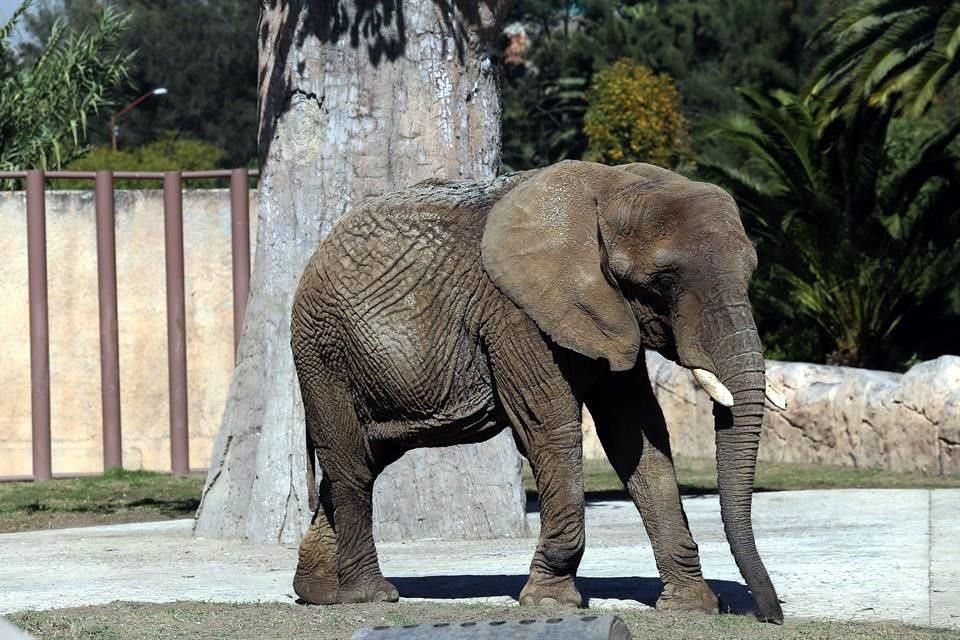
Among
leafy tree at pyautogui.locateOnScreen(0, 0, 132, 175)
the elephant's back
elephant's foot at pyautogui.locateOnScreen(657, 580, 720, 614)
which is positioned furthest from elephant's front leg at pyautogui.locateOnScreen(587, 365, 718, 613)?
leafy tree at pyautogui.locateOnScreen(0, 0, 132, 175)

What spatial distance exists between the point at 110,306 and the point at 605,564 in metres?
8.29

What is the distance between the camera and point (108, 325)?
54.7 feet

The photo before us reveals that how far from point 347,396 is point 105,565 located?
→ 273 cm

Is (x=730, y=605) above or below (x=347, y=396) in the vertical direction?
below

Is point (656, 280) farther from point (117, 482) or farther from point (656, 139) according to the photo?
point (656, 139)

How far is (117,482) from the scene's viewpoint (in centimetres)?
1619

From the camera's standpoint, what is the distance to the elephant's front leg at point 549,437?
763 centimetres

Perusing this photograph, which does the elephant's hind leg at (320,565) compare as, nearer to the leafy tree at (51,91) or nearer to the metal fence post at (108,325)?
the metal fence post at (108,325)

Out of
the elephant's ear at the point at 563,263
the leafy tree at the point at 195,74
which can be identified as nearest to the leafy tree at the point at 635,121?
the leafy tree at the point at 195,74

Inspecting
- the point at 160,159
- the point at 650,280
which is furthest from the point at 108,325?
the point at 160,159

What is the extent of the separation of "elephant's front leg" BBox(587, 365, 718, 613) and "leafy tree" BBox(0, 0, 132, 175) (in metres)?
13.5

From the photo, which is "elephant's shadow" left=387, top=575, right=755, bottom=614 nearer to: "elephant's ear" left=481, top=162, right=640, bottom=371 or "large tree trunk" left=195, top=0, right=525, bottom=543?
"elephant's ear" left=481, top=162, right=640, bottom=371

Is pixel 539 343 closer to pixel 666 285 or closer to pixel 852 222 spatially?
pixel 666 285

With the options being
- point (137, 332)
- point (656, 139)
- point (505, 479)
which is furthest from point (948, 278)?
point (656, 139)
